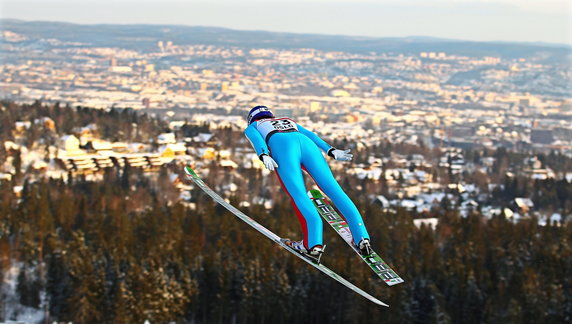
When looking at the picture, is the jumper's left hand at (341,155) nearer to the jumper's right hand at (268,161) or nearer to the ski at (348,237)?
the jumper's right hand at (268,161)

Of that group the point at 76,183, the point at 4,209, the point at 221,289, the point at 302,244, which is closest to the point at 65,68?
the point at 76,183

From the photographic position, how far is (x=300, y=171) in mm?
9445

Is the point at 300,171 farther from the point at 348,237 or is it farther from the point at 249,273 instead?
the point at 249,273

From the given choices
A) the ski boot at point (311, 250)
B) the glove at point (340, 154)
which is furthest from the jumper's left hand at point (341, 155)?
the ski boot at point (311, 250)

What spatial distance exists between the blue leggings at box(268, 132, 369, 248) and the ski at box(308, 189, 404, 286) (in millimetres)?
342

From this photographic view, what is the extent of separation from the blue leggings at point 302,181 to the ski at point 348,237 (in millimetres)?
342

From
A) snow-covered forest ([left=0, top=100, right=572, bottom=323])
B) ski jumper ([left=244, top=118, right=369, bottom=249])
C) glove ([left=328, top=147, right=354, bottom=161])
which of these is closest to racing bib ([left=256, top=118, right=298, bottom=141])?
ski jumper ([left=244, top=118, right=369, bottom=249])

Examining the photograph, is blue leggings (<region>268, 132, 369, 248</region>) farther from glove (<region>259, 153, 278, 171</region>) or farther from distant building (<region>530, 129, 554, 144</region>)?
distant building (<region>530, 129, 554, 144</region>)

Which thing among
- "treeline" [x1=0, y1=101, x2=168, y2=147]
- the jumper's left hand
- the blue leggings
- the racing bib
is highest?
the racing bib

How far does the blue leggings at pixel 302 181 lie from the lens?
934cm

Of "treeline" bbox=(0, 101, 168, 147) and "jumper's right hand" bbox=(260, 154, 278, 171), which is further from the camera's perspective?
"treeline" bbox=(0, 101, 168, 147)

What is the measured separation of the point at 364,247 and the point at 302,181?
91 cm

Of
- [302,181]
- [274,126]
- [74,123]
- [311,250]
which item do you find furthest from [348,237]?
[74,123]

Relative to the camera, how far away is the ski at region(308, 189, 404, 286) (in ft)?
30.8
